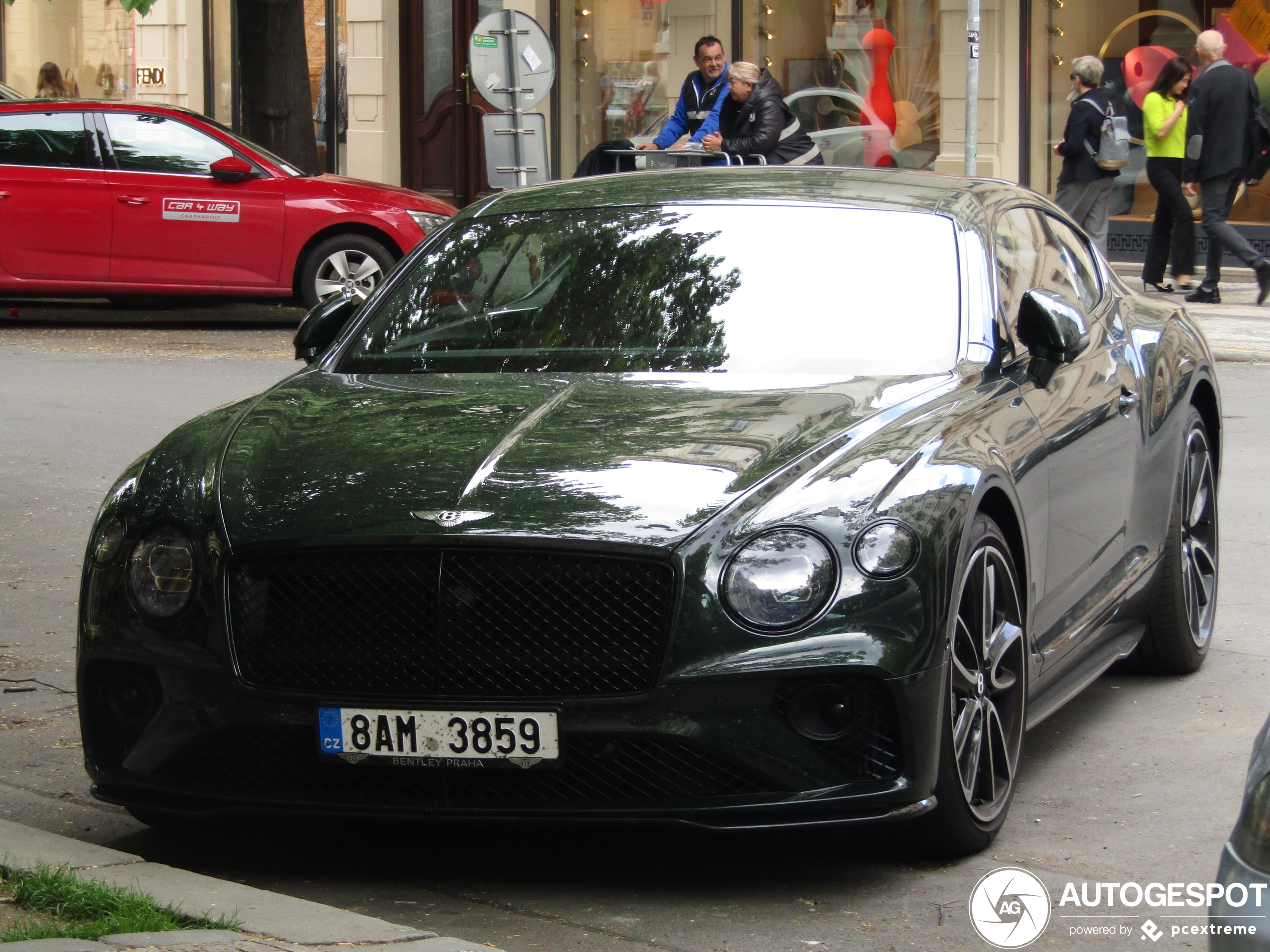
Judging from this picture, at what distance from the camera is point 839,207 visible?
536 cm

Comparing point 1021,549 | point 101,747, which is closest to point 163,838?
point 101,747

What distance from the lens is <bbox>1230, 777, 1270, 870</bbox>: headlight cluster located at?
2.53m

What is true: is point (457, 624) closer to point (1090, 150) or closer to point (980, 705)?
point (980, 705)

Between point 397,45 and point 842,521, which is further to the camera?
point 397,45

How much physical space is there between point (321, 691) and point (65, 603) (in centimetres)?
341

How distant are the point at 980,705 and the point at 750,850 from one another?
0.60 m

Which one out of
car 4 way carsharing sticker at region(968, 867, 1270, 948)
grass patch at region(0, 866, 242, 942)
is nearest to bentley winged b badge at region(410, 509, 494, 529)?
grass patch at region(0, 866, 242, 942)

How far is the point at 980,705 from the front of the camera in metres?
4.35

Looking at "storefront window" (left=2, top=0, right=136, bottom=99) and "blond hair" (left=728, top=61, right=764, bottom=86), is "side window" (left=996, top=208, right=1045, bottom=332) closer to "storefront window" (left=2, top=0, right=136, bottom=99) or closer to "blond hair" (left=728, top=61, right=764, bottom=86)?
"blond hair" (left=728, top=61, right=764, bottom=86)

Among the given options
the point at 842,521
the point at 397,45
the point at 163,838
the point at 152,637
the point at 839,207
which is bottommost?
the point at 163,838

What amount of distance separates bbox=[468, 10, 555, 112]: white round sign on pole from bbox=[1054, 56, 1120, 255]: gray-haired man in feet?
18.0

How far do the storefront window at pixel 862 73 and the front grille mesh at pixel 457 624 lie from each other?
17.7 meters

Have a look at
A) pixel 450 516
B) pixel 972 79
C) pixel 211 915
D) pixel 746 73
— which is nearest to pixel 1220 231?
pixel 972 79

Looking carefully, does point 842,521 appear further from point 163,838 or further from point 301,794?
point 163,838
